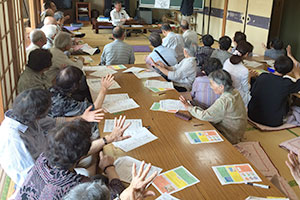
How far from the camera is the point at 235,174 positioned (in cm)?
179

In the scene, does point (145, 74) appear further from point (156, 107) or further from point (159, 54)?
point (156, 107)

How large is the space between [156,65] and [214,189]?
230 cm

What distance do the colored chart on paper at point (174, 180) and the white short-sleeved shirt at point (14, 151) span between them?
84 cm

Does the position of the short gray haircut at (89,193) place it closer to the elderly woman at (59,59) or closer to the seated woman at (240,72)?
the elderly woman at (59,59)

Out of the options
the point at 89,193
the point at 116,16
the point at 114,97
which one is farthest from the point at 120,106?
the point at 116,16

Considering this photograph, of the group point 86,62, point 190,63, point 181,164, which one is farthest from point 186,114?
point 86,62

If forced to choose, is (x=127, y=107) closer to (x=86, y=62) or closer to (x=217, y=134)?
(x=217, y=134)

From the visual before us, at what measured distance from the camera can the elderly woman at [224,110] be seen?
253 centimetres

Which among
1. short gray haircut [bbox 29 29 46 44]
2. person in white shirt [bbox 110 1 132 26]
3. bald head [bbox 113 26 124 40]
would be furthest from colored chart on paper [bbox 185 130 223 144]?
person in white shirt [bbox 110 1 132 26]

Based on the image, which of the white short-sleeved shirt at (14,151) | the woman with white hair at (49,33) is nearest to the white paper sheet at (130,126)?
the white short-sleeved shirt at (14,151)

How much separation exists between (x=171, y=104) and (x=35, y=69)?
1.52m

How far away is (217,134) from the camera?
224cm

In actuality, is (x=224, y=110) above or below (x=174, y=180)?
above

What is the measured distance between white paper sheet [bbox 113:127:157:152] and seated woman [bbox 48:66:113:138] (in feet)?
1.71
